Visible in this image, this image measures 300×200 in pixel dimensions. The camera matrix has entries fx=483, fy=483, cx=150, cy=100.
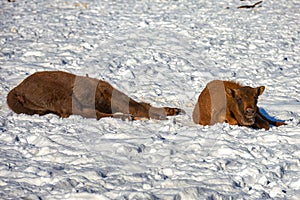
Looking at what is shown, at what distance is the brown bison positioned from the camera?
8.45 metres

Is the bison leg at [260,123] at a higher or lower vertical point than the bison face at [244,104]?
lower

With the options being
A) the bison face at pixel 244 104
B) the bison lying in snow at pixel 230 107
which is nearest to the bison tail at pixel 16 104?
the bison lying in snow at pixel 230 107

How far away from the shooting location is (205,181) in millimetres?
5445

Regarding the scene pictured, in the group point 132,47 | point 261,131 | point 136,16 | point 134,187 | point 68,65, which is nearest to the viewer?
point 134,187

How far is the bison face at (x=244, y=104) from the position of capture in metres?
7.91

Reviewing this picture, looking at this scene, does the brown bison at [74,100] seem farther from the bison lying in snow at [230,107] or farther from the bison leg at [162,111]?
the bison lying in snow at [230,107]

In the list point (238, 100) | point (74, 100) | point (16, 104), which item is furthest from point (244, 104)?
point (16, 104)

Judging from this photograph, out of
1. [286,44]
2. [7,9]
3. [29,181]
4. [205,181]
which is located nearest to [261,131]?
[205,181]

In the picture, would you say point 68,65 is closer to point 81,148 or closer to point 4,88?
point 4,88

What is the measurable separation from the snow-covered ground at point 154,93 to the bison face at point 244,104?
0.57 m

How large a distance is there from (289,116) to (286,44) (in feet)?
16.2

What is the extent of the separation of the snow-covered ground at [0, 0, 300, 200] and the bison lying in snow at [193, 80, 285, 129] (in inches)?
14.6

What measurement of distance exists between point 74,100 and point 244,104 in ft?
9.74

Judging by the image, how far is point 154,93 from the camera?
9.72m
